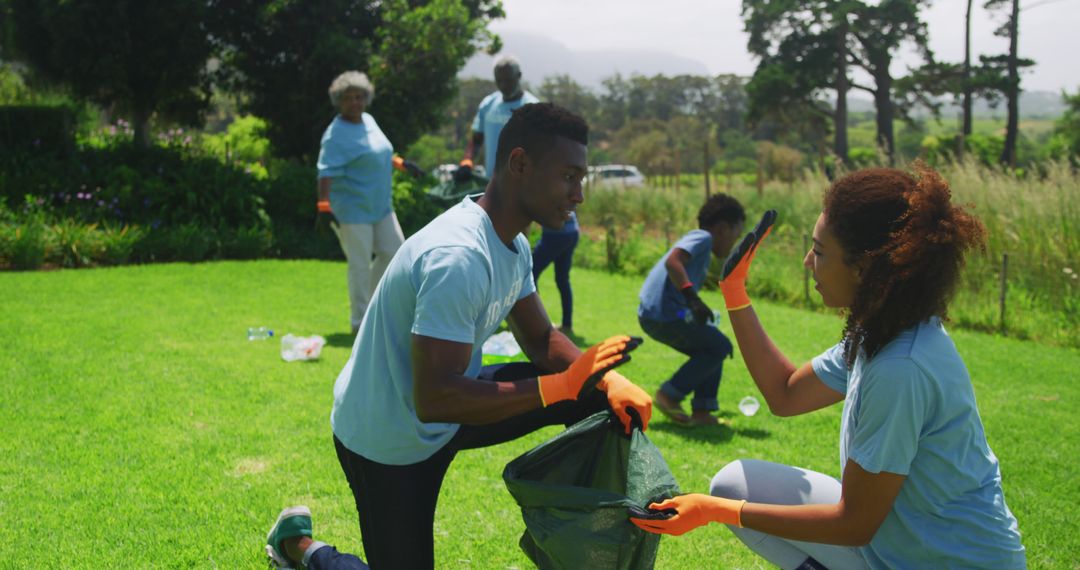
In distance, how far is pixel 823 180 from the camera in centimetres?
1331

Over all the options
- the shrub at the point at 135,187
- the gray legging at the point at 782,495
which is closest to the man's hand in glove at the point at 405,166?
the shrub at the point at 135,187

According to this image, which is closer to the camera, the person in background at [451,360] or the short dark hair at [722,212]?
the person in background at [451,360]

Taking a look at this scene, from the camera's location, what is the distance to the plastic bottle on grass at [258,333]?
7.02 meters

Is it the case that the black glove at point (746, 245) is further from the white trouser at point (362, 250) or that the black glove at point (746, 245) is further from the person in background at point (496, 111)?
the white trouser at point (362, 250)

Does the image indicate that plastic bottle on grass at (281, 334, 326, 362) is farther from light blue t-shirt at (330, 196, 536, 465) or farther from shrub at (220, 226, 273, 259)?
shrub at (220, 226, 273, 259)

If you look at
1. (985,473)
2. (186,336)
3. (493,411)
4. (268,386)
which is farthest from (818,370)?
(186,336)

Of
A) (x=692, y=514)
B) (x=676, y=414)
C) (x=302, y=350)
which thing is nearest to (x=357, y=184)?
(x=302, y=350)

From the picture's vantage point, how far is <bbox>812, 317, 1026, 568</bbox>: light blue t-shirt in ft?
6.86

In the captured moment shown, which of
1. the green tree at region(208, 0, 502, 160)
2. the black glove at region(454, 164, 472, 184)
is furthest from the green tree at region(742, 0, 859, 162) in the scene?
the black glove at region(454, 164, 472, 184)

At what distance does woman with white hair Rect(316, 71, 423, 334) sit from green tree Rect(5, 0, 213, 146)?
7.50 m

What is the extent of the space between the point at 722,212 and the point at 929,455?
10.9 ft

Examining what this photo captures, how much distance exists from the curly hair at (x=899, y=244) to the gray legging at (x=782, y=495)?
517 millimetres

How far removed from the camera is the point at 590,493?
234cm

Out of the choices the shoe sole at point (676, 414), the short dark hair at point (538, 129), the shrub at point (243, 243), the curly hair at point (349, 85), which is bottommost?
the shoe sole at point (676, 414)
